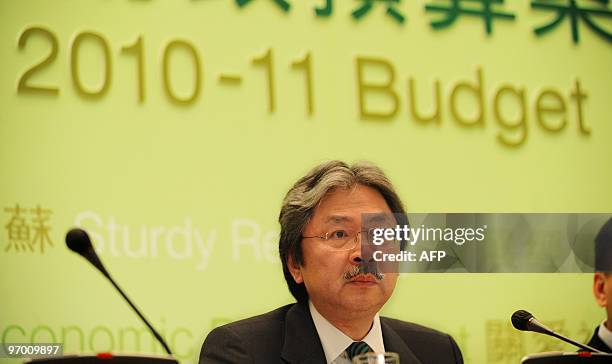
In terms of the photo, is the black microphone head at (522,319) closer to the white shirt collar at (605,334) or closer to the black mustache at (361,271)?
the black mustache at (361,271)

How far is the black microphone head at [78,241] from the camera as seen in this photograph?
2262 millimetres

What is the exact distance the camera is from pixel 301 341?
2.69 m

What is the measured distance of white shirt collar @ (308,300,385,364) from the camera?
2.71 metres

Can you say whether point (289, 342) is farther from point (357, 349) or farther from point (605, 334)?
point (605, 334)

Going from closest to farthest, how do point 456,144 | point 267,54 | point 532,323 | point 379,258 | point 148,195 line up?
point 532,323 → point 379,258 → point 148,195 → point 267,54 → point 456,144

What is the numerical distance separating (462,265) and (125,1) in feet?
4.61

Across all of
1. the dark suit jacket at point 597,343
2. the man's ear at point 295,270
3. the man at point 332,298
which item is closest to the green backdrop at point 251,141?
the dark suit jacket at point 597,343

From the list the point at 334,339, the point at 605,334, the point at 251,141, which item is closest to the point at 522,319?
the point at 334,339

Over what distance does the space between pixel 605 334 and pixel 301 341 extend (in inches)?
46.0

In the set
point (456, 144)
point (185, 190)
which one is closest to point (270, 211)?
point (185, 190)

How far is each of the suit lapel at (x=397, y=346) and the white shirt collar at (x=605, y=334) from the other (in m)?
0.82

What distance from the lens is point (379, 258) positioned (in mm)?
2787

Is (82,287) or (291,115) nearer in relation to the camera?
(82,287)

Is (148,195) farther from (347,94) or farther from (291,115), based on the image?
(347,94)
